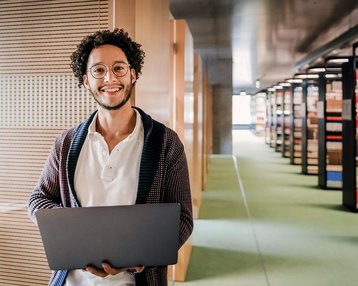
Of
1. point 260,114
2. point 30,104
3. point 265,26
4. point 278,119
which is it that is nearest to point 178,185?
point 30,104

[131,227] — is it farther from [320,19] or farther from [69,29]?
[320,19]

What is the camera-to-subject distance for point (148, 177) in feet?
4.72

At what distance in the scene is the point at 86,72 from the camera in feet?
5.00

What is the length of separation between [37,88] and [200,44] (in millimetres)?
10758

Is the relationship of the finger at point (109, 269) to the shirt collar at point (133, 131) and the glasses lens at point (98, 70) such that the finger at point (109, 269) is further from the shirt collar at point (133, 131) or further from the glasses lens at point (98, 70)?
the glasses lens at point (98, 70)

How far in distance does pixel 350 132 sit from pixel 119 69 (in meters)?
6.08

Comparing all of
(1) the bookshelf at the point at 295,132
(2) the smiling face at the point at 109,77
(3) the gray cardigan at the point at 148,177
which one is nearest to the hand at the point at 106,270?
(3) the gray cardigan at the point at 148,177

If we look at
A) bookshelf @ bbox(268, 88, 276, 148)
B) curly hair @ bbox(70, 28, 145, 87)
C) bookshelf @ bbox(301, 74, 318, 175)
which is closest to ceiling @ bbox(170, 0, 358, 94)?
bookshelf @ bbox(301, 74, 318, 175)

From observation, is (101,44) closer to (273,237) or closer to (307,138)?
(273,237)

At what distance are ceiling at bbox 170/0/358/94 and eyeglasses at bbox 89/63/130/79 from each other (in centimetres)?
665

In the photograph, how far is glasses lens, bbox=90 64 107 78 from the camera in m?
1.47

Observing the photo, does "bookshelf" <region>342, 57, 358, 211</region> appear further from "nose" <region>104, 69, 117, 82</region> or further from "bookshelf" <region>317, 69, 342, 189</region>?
"nose" <region>104, 69, 117, 82</region>

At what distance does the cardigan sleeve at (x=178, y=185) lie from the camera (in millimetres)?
1487

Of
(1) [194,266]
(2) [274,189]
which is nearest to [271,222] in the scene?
(1) [194,266]
